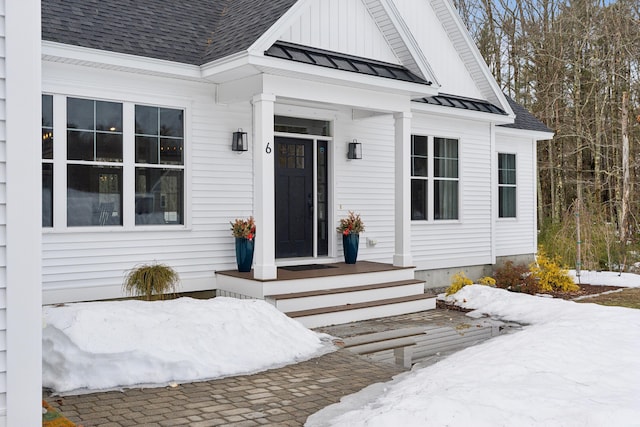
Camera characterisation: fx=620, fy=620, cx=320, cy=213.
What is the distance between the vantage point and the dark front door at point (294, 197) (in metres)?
10.5

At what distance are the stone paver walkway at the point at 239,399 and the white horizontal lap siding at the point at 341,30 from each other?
195 inches

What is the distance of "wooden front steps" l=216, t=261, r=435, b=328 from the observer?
8.55 meters

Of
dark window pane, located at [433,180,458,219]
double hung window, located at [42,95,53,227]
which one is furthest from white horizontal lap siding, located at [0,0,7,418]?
dark window pane, located at [433,180,458,219]

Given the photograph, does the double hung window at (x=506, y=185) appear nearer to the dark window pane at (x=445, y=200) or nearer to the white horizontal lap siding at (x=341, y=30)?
the dark window pane at (x=445, y=200)

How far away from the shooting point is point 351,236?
1084 centimetres

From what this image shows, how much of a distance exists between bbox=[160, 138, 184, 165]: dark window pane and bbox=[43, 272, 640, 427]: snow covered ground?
2506mm

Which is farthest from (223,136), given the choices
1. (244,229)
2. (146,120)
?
(244,229)

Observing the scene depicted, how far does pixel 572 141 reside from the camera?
24.1m

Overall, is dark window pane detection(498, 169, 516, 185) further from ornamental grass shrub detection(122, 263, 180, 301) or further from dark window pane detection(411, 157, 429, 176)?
ornamental grass shrub detection(122, 263, 180, 301)

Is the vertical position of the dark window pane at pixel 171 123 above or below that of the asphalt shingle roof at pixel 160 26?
below

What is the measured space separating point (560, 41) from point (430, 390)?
2109 cm

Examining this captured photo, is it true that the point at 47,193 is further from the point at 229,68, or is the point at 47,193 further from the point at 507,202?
the point at 507,202

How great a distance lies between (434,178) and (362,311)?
14.7ft

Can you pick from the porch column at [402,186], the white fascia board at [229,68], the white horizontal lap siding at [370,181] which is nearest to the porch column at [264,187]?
the white fascia board at [229,68]
